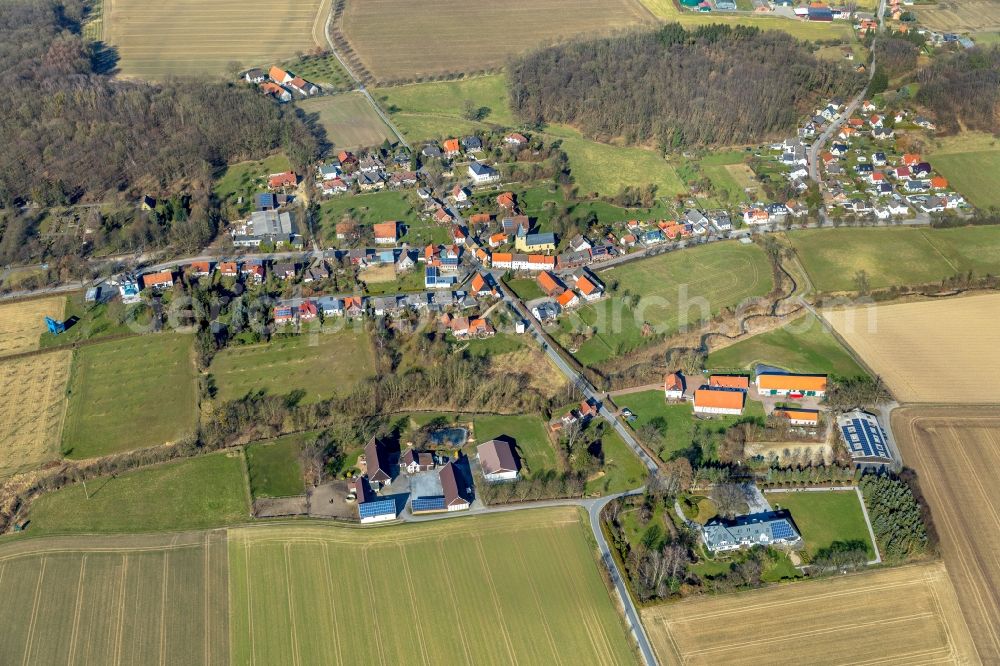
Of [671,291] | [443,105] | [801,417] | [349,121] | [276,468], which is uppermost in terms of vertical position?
[443,105]

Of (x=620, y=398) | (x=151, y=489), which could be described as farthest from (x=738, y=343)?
(x=151, y=489)

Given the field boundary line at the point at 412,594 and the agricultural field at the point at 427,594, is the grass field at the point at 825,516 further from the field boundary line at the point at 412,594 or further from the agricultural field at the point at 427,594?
the field boundary line at the point at 412,594

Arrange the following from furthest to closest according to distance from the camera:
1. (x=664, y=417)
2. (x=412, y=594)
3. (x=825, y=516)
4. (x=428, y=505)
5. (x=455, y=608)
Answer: (x=664, y=417)
(x=428, y=505)
(x=825, y=516)
(x=412, y=594)
(x=455, y=608)

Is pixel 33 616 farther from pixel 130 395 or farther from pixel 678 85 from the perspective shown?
pixel 678 85

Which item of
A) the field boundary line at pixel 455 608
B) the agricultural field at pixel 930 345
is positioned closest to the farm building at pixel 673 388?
the agricultural field at pixel 930 345

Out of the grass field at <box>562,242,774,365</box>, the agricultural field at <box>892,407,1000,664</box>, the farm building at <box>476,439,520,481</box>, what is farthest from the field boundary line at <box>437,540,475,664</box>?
the agricultural field at <box>892,407,1000,664</box>

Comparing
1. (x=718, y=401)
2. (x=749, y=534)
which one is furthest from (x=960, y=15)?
(x=749, y=534)

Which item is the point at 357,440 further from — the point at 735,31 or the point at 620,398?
the point at 735,31
